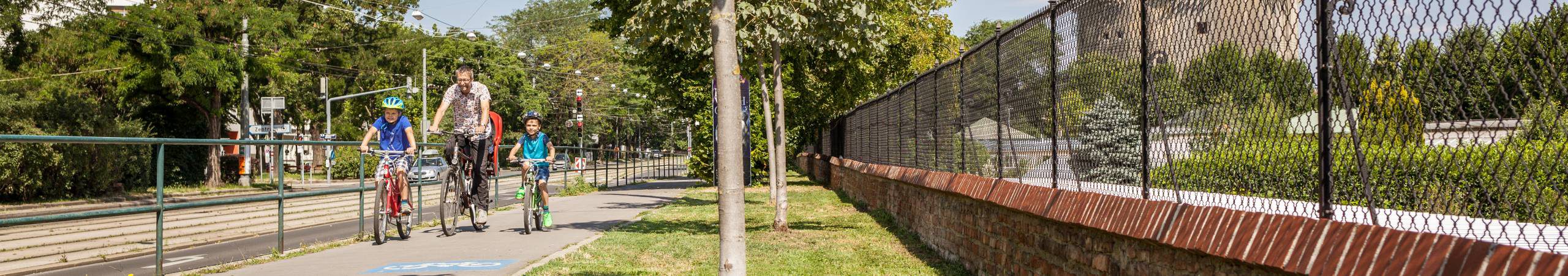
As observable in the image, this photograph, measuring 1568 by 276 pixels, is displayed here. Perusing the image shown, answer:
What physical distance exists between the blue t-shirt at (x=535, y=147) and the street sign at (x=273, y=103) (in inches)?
1027

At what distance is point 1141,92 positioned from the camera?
207 inches

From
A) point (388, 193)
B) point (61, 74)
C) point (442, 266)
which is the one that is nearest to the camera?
point (442, 266)

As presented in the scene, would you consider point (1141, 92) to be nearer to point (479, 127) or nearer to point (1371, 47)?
point (1371, 47)

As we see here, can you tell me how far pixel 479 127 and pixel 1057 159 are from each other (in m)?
6.06

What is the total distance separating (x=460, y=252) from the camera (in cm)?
1006

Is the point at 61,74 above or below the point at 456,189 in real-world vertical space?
above

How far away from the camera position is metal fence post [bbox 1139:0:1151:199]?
205 inches

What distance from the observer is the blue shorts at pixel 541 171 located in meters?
12.6

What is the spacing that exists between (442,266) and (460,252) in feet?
4.26

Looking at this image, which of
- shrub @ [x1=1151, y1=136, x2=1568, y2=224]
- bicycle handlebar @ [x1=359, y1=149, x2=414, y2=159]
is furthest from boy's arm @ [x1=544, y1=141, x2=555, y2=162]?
shrub @ [x1=1151, y1=136, x2=1568, y2=224]

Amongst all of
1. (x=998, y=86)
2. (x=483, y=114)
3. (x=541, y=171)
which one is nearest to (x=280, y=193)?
(x=483, y=114)

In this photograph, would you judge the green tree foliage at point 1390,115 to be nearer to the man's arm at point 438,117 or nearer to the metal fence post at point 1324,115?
the metal fence post at point 1324,115

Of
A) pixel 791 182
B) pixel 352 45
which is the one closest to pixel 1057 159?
pixel 791 182

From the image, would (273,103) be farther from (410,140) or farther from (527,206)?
(410,140)
